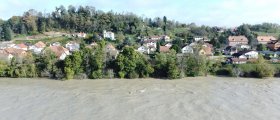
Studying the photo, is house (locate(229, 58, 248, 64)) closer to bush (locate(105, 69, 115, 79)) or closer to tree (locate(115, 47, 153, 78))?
tree (locate(115, 47, 153, 78))

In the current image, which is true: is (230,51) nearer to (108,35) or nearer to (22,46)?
(108,35)

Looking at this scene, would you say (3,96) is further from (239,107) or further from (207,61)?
(207,61)

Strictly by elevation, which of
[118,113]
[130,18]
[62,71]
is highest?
[130,18]

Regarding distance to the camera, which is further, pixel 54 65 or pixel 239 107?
pixel 54 65

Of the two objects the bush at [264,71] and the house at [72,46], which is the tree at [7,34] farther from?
the bush at [264,71]

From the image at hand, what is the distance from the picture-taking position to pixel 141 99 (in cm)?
1714

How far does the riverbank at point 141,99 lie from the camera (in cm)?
1422

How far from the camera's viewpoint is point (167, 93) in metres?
18.6

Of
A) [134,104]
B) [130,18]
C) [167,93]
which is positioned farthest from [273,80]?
[130,18]

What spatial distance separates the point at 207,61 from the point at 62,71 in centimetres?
1075

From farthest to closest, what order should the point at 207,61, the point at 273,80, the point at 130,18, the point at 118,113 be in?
the point at 130,18
the point at 207,61
the point at 273,80
the point at 118,113

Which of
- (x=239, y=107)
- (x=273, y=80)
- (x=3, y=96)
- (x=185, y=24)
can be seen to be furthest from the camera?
(x=185, y=24)

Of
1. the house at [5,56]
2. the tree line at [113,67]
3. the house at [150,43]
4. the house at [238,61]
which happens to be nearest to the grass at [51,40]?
the house at [150,43]

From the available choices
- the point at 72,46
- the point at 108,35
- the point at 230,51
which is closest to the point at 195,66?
the point at 230,51
